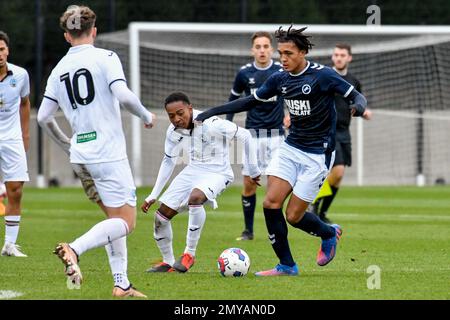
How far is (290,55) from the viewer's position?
29.0ft

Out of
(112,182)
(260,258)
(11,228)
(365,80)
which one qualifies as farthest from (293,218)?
(365,80)

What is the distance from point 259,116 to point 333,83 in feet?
13.4

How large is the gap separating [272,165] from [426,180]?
19.0 m

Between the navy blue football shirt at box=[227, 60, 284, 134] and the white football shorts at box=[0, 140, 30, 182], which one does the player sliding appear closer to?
the white football shorts at box=[0, 140, 30, 182]

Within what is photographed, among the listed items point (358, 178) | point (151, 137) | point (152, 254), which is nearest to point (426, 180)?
point (358, 178)

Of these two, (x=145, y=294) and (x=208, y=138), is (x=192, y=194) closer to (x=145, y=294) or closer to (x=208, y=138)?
(x=208, y=138)

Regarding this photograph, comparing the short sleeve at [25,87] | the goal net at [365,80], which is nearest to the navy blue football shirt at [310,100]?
the short sleeve at [25,87]

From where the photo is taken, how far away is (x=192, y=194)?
9.45 metres

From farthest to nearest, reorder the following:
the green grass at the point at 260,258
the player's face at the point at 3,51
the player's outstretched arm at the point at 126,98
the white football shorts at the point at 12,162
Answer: the white football shorts at the point at 12,162 → the player's face at the point at 3,51 → the green grass at the point at 260,258 → the player's outstretched arm at the point at 126,98

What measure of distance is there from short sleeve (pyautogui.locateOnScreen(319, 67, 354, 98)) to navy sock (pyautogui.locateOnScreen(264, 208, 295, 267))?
118 cm

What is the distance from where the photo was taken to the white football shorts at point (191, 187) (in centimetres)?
948

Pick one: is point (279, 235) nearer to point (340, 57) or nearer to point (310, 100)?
point (310, 100)

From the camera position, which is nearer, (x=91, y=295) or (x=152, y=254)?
(x=91, y=295)

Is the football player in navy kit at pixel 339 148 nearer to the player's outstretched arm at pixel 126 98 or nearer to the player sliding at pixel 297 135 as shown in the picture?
the player sliding at pixel 297 135
